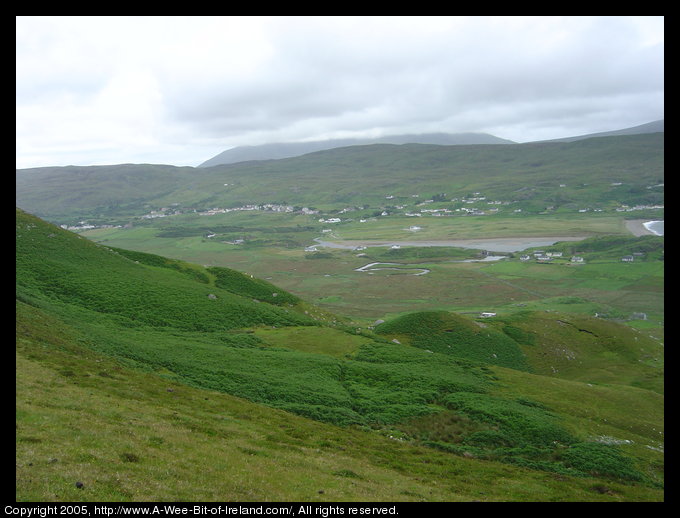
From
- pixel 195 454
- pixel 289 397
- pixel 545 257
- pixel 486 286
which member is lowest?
pixel 289 397

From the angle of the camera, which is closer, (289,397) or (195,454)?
(195,454)

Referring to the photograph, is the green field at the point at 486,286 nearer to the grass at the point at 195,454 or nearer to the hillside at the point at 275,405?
the hillside at the point at 275,405

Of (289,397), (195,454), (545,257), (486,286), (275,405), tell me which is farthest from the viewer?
(545,257)

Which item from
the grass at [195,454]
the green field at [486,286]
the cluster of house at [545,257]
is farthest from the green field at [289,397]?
the cluster of house at [545,257]

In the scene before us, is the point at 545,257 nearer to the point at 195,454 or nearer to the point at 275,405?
the point at 275,405

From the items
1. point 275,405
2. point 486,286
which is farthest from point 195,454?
point 486,286

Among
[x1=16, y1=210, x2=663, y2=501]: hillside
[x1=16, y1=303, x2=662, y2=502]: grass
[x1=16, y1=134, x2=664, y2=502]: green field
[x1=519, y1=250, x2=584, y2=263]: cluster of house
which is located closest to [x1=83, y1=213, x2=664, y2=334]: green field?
[x1=519, y1=250, x2=584, y2=263]: cluster of house
